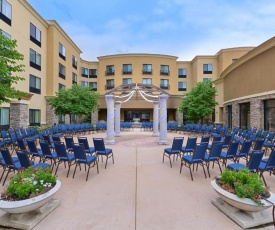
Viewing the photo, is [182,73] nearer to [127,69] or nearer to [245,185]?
[127,69]

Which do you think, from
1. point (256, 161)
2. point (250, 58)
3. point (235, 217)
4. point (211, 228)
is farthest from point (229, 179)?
point (250, 58)

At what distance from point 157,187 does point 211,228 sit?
6.54ft

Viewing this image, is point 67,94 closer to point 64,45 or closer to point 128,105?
point 64,45

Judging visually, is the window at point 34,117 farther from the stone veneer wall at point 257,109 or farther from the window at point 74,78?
the stone veneer wall at point 257,109

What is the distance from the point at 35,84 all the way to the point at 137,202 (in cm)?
2158

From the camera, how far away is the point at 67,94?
65.2ft

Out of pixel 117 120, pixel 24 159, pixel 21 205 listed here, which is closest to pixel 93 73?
pixel 117 120

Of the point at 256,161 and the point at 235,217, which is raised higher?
the point at 256,161

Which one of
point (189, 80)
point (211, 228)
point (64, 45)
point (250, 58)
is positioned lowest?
point (211, 228)

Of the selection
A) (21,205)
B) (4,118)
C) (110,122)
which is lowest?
(21,205)

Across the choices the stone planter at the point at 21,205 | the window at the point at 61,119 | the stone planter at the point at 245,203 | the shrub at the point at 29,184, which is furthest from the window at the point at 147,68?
the stone planter at the point at 21,205

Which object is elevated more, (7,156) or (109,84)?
(109,84)

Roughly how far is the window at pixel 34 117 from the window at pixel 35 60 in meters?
5.10

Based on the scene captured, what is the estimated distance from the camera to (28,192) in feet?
11.3
